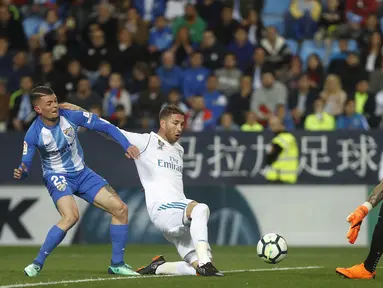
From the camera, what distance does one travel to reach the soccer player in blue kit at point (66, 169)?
9872 mm

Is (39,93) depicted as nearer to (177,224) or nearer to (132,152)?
(132,152)

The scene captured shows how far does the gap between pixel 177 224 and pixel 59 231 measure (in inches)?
50.8

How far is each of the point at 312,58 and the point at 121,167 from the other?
433 centimetres

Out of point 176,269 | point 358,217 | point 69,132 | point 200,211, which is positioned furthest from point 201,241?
point 69,132

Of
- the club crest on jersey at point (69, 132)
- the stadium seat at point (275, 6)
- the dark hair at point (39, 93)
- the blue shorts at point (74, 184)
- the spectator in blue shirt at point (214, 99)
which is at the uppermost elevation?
the stadium seat at point (275, 6)

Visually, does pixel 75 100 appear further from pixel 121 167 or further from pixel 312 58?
pixel 312 58

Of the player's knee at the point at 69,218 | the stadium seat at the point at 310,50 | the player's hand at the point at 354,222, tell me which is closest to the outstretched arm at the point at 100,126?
the player's knee at the point at 69,218

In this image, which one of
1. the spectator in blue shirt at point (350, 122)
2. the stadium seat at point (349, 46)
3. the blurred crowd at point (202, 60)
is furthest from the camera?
the stadium seat at point (349, 46)

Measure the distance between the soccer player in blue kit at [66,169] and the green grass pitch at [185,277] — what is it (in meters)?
0.39

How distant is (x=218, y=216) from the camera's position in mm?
16312

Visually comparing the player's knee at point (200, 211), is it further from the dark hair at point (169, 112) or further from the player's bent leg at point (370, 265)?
the player's bent leg at point (370, 265)

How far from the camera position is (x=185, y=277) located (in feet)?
30.0

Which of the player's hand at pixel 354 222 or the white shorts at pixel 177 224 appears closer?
the player's hand at pixel 354 222

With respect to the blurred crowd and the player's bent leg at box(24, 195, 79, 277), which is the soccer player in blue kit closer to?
the player's bent leg at box(24, 195, 79, 277)
